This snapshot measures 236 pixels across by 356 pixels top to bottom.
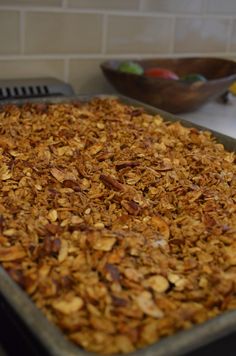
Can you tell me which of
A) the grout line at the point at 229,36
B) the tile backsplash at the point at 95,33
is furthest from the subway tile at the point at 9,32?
the grout line at the point at 229,36

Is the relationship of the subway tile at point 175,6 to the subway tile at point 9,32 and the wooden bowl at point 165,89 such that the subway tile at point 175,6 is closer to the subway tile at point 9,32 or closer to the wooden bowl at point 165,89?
the wooden bowl at point 165,89

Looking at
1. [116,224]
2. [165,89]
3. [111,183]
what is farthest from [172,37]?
[116,224]

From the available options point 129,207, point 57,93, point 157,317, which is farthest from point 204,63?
point 157,317

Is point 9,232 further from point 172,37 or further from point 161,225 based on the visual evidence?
point 172,37

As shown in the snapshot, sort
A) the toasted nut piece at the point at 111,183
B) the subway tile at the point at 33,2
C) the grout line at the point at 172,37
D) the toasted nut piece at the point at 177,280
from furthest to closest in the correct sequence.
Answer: the grout line at the point at 172,37
the subway tile at the point at 33,2
the toasted nut piece at the point at 111,183
the toasted nut piece at the point at 177,280

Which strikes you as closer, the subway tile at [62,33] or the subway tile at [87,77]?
the subway tile at [62,33]
